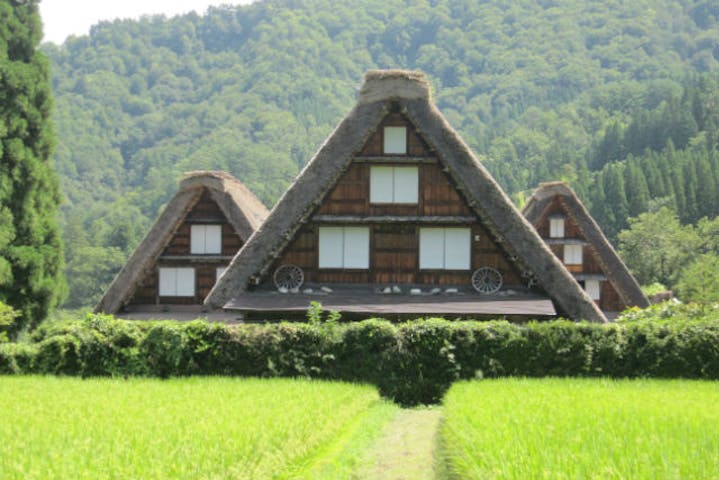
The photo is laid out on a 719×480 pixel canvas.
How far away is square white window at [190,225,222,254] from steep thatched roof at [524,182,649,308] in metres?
12.5

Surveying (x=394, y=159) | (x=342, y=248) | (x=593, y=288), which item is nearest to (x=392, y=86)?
(x=394, y=159)

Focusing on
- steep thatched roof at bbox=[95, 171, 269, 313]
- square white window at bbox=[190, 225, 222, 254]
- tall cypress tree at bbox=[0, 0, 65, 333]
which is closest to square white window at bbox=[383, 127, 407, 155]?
steep thatched roof at bbox=[95, 171, 269, 313]

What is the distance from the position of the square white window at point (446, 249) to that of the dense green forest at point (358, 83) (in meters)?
59.2

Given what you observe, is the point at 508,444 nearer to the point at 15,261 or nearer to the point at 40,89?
the point at 15,261

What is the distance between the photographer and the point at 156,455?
794 centimetres

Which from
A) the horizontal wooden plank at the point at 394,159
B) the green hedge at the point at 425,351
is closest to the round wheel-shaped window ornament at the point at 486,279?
the horizontal wooden plank at the point at 394,159

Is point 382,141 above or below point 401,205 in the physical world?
above

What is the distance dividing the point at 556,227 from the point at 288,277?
17770 mm

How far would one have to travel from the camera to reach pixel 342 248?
20.4m

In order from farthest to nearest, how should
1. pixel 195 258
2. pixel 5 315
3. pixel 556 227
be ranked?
pixel 556 227
pixel 195 258
pixel 5 315

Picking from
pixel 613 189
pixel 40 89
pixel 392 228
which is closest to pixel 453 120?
pixel 613 189

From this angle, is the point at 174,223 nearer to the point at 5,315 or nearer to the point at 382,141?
the point at 5,315

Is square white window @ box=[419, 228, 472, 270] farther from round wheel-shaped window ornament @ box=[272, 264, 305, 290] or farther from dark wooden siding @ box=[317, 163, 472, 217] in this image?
round wheel-shaped window ornament @ box=[272, 264, 305, 290]

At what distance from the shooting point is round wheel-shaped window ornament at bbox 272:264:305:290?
20.0 meters
